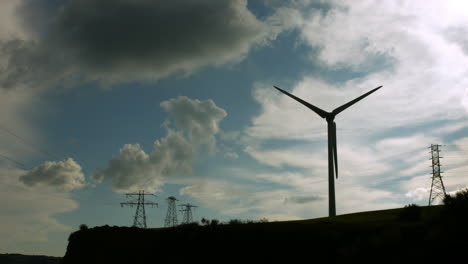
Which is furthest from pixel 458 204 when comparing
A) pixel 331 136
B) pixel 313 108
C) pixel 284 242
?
pixel 313 108

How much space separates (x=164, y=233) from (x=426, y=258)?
28.6m

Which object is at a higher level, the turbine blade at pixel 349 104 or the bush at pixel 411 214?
the turbine blade at pixel 349 104

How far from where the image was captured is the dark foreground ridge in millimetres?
29344

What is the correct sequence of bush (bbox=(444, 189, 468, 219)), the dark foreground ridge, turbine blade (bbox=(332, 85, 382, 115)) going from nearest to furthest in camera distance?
the dark foreground ridge
bush (bbox=(444, 189, 468, 219))
turbine blade (bbox=(332, 85, 382, 115))

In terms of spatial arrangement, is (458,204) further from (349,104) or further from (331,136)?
(349,104)

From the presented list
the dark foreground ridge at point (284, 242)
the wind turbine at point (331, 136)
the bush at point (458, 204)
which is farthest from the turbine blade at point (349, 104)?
the bush at point (458, 204)

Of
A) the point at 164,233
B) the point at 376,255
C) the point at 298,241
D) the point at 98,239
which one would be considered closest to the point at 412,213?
the point at 298,241

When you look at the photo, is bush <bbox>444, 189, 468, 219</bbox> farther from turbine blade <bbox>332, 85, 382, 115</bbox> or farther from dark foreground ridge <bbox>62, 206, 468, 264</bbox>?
turbine blade <bbox>332, 85, 382, 115</bbox>

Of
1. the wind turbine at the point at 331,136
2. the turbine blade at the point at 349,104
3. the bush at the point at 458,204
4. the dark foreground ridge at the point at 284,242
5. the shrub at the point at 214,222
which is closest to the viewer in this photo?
the dark foreground ridge at the point at 284,242

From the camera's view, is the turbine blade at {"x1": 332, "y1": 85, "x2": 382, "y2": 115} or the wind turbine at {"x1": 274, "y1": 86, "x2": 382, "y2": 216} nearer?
the wind turbine at {"x1": 274, "y1": 86, "x2": 382, "y2": 216}

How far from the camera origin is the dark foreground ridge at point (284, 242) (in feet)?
96.3

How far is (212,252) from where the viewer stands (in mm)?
41719

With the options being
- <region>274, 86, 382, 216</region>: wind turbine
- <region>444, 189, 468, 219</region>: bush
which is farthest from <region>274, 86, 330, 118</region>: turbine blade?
<region>444, 189, 468, 219</region>: bush

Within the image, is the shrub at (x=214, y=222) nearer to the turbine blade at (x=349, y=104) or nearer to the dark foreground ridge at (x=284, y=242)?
the dark foreground ridge at (x=284, y=242)
